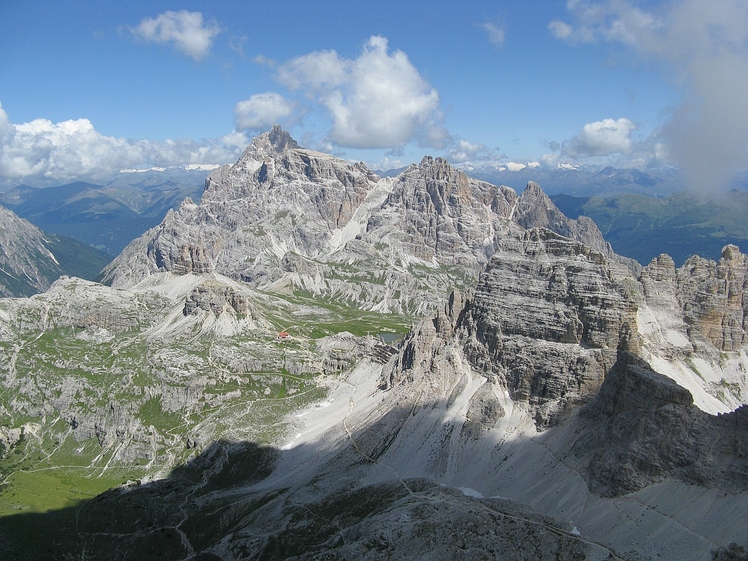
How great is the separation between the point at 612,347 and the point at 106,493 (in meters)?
128

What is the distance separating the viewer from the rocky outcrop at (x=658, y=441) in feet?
287

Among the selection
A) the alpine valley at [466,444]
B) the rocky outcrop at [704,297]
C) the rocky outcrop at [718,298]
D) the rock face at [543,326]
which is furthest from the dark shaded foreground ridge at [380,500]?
the rocky outcrop at [718,298]

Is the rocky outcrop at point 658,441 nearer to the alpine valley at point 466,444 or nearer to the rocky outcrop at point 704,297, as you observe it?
the alpine valley at point 466,444

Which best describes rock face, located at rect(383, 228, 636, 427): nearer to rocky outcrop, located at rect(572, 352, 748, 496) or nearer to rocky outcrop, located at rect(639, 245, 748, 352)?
rocky outcrop, located at rect(572, 352, 748, 496)

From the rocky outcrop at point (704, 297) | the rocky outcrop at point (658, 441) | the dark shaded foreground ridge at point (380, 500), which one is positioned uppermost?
the rocky outcrop at point (704, 297)

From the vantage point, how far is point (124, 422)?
185 metres

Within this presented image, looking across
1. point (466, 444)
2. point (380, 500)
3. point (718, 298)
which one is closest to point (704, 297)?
point (718, 298)

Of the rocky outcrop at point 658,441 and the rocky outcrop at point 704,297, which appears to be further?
the rocky outcrop at point 704,297

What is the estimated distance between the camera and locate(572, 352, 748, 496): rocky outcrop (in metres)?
87.4

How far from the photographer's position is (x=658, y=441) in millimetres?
93438

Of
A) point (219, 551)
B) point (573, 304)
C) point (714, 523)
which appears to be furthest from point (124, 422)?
point (714, 523)

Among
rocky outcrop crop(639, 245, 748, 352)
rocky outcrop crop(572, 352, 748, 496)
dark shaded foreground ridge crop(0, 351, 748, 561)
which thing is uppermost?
rocky outcrop crop(639, 245, 748, 352)

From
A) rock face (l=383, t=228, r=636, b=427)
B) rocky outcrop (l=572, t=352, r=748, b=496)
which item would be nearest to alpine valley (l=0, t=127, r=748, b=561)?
rocky outcrop (l=572, t=352, r=748, b=496)

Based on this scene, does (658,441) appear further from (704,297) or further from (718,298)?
(718,298)
